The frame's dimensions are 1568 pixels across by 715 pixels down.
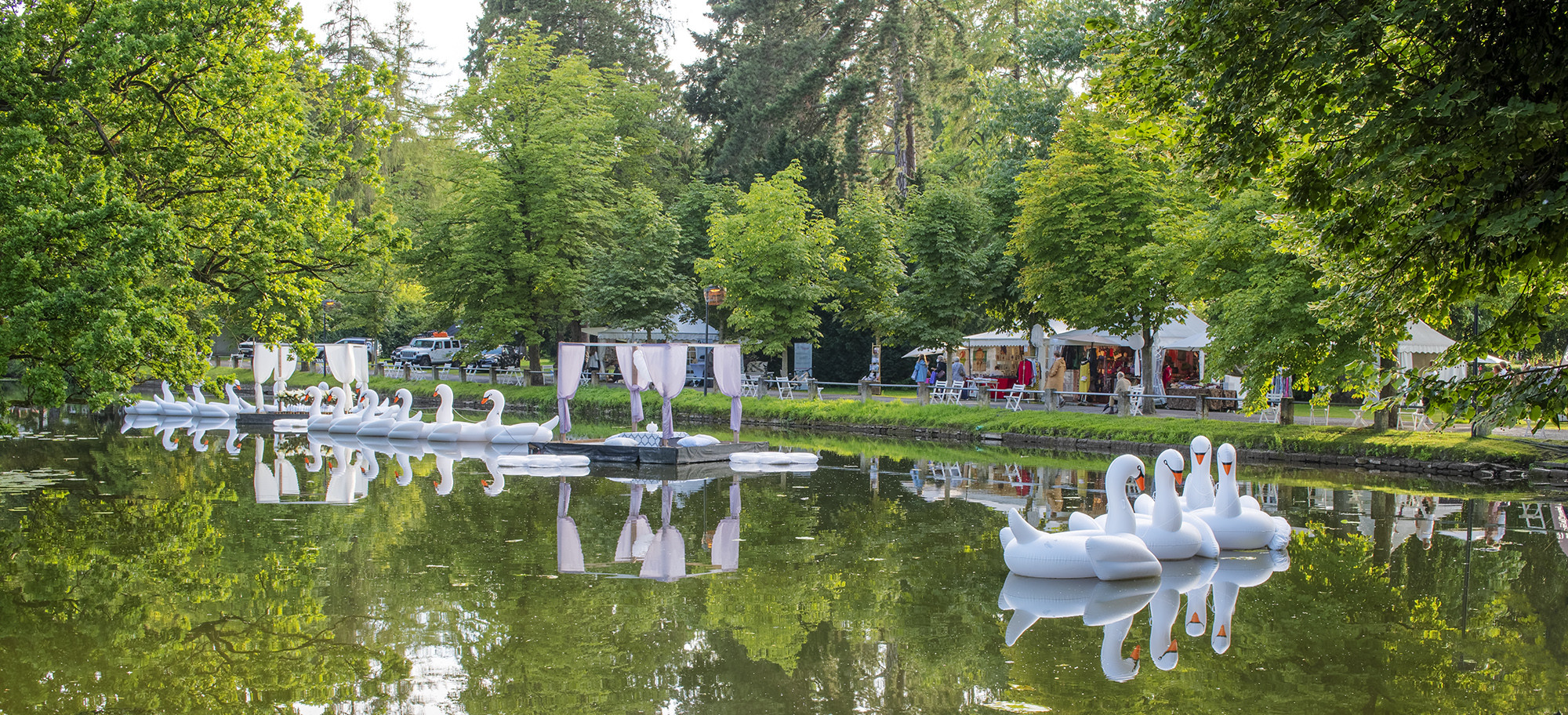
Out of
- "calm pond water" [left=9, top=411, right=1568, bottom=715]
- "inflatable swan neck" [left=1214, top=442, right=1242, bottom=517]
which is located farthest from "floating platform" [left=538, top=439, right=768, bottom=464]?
"inflatable swan neck" [left=1214, top=442, right=1242, bottom=517]

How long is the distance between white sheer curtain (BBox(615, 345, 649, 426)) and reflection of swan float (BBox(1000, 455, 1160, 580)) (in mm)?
14267

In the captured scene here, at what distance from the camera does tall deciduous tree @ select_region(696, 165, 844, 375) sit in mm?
34531

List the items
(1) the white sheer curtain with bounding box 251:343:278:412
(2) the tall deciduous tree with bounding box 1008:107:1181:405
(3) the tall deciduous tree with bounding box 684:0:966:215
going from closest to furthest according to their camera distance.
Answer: (2) the tall deciduous tree with bounding box 1008:107:1181:405 → (1) the white sheer curtain with bounding box 251:343:278:412 → (3) the tall deciduous tree with bounding box 684:0:966:215

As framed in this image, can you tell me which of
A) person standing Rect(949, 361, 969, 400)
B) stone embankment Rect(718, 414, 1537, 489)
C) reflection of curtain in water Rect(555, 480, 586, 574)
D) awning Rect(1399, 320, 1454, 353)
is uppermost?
→ awning Rect(1399, 320, 1454, 353)

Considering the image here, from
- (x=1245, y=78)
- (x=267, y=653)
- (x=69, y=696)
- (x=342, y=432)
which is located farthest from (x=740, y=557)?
(x=342, y=432)

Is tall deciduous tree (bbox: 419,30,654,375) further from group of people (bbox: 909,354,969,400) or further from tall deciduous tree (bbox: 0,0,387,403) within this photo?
tall deciduous tree (bbox: 0,0,387,403)

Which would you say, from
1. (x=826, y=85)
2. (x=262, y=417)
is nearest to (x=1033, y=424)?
(x=826, y=85)

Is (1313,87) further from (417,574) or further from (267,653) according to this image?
(417,574)

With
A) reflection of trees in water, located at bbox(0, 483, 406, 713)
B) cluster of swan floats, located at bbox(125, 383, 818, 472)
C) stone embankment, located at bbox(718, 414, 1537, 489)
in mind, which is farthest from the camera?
cluster of swan floats, located at bbox(125, 383, 818, 472)

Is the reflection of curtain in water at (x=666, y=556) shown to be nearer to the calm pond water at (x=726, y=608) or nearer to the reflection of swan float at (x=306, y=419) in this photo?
the calm pond water at (x=726, y=608)

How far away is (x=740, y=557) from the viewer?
12.7 metres

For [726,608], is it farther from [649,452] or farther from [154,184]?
[649,452]

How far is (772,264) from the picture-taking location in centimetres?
3462

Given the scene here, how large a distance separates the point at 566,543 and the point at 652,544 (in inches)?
39.0
